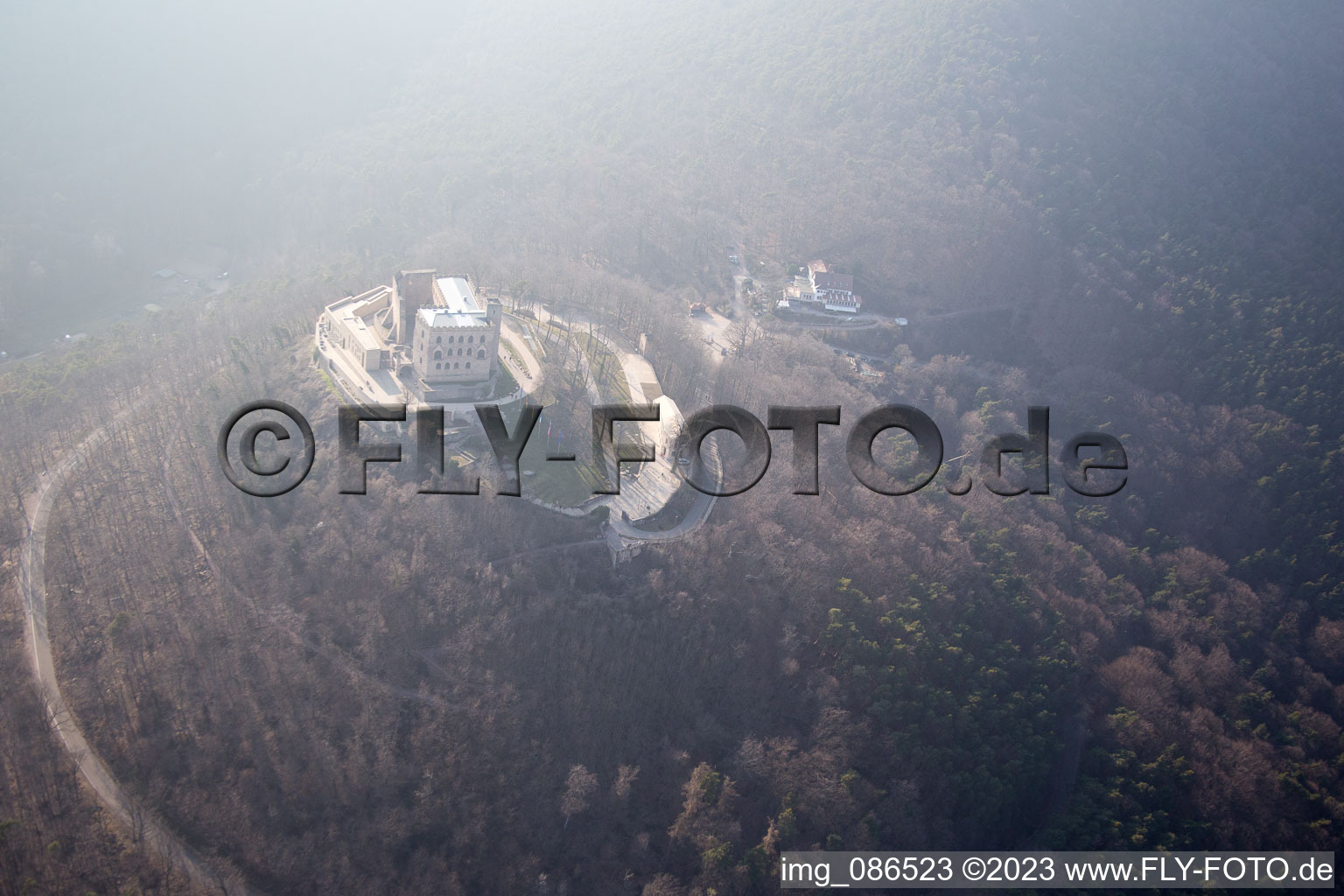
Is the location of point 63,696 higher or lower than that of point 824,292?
lower

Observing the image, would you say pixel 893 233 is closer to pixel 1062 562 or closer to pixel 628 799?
pixel 1062 562

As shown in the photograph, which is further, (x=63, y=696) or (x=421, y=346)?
(x=421, y=346)

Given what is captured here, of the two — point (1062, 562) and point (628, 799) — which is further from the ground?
point (1062, 562)

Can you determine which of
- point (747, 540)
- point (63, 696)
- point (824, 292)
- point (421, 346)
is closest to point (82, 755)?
point (63, 696)

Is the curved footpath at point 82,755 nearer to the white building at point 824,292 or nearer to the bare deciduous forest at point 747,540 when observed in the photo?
the bare deciduous forest at point 747,540

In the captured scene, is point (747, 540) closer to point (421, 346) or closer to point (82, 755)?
point (421, 346)

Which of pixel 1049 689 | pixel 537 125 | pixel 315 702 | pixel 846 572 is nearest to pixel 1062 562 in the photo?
pixel 1049 689

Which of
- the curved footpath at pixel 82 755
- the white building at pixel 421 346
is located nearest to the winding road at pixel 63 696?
the curved footpath at pixel 82 755

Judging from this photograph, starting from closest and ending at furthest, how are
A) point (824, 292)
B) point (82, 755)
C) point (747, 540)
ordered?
point (82, 755) < point (747, 540) < point (824, 292)
